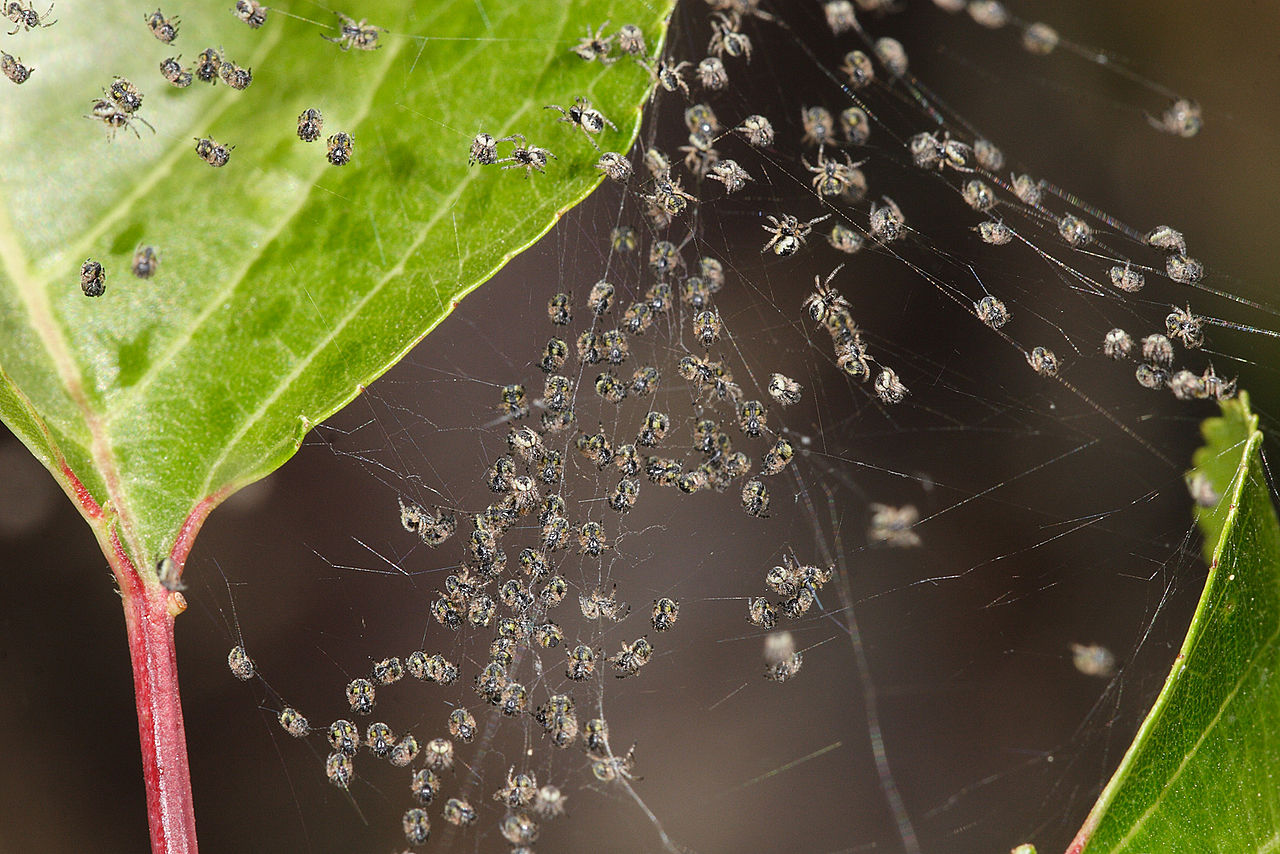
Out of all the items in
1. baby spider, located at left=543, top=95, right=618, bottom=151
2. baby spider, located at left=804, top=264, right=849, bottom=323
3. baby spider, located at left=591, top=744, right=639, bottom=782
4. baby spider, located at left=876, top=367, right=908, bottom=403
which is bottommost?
baby spider, located at left=591, top=744, right=639, bottom=782

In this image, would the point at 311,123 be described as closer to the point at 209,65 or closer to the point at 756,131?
the point at 209,65

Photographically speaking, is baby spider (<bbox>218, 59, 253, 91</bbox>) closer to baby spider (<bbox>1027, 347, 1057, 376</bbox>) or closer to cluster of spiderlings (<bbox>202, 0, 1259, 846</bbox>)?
cluster of spiderlings (<bbox>202, 0, 1259, 846</bbox>)

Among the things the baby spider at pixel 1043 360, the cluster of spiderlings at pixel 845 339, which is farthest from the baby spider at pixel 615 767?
the baby spider at pixel 1043 360

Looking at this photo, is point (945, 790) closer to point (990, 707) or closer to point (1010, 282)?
point (990, 707)

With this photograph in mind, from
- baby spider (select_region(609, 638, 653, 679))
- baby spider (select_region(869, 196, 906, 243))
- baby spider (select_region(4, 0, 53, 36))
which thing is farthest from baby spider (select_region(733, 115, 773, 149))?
baby spider (select_region(4, 0, 53, 36))

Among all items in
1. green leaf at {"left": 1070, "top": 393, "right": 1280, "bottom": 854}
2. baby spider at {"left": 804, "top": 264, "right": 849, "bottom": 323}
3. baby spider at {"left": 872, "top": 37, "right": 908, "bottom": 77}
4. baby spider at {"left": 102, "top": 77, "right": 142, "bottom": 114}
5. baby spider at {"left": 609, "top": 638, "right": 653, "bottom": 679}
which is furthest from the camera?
baby spider at {"left": 872, "top": 37, "right": 908, "bottom": 77}

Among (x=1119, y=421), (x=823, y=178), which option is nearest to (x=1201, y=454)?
(x=1119, y=421)
